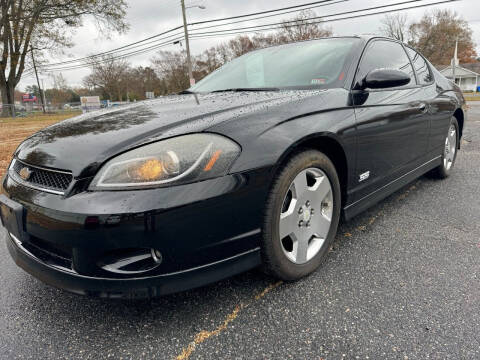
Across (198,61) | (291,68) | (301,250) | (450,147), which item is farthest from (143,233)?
(198,61)

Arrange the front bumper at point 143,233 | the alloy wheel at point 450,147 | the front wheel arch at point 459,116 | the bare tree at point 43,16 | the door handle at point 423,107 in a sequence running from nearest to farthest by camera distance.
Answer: the front bumper at point 143,233, the door handle at point 423,107, the alloy wheel at point 450,147, the front wheel arch at point 459,116, the bare tree at point 43,16

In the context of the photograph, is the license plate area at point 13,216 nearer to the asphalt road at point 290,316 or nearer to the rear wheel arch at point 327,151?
the asphalt road at point 290,316

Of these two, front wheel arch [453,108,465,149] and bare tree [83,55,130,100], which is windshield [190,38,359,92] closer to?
front wheel arch [453,108,465,149]

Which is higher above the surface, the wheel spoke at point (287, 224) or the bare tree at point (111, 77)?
the bare tree at point (111, 77)

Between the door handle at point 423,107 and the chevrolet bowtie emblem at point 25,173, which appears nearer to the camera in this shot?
the chevrolet bowtie emblem at point 25,173

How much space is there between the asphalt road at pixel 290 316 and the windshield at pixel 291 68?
116 centimetres

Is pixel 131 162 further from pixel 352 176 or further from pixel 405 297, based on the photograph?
pixel 405 297

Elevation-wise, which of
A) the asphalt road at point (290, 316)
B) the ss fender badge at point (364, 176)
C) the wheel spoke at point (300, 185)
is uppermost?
the wheel spoke at point (300, 185)

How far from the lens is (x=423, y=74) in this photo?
3115 millimetres

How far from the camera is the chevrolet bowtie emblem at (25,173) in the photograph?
1.54 m

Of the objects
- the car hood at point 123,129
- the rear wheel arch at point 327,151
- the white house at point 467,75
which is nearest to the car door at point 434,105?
the rear wheel arch at point 327,151

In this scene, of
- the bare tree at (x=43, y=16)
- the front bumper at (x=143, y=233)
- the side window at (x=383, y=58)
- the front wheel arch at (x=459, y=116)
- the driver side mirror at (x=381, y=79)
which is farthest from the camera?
the bare tree at (x=43, y=16)

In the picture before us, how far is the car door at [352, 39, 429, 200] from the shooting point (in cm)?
209

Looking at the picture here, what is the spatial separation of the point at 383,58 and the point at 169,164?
2139mm
